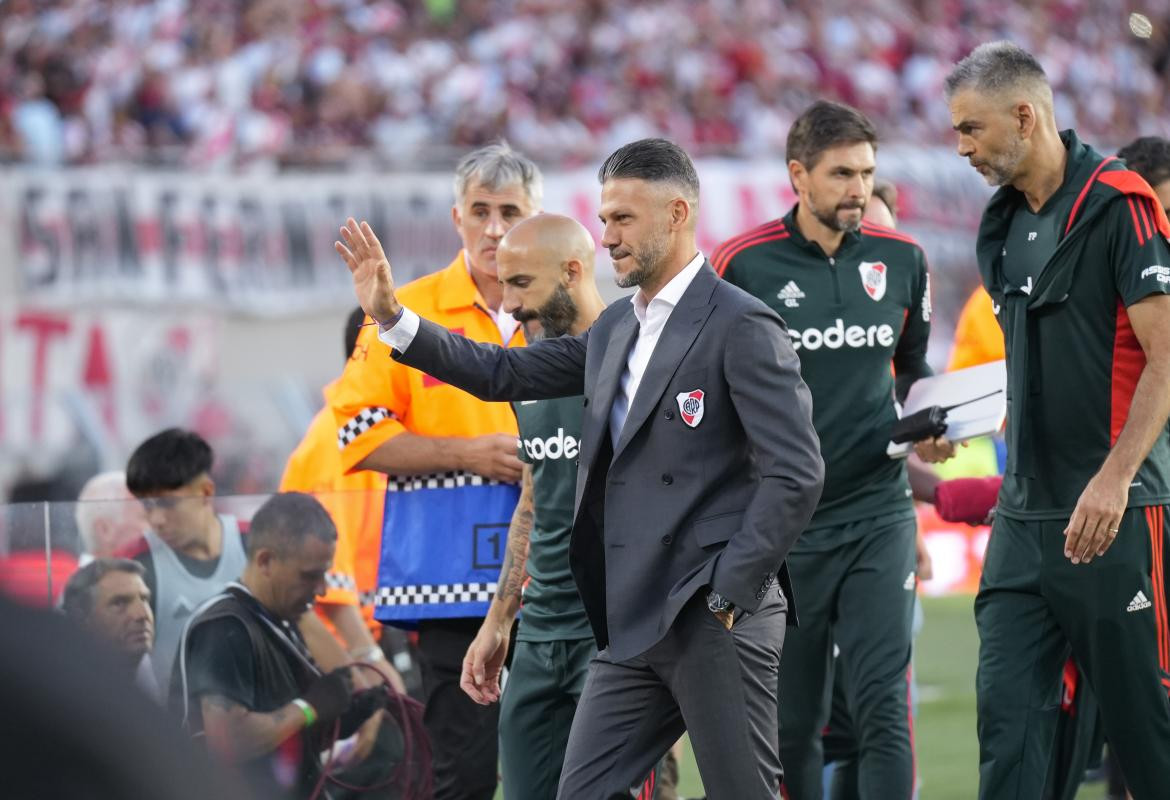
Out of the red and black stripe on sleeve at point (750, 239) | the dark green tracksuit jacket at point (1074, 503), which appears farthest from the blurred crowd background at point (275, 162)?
the dark green tracksuit jacket at point (1074, 503)

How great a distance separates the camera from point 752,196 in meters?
16.1

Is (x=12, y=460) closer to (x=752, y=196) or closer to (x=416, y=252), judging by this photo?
(x=416, y=252)

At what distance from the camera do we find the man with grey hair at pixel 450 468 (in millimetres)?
5562

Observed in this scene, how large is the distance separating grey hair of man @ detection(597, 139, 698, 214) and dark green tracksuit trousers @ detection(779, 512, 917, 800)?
1.59 metres

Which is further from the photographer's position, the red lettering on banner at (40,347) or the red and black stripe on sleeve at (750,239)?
the red lettering on banner at (40,347)

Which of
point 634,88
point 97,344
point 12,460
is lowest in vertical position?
point 12,460

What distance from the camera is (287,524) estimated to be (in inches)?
235

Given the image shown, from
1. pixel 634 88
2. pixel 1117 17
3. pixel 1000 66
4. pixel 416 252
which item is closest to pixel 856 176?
pixel 1000 66

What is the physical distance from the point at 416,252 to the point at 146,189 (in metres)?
2.33

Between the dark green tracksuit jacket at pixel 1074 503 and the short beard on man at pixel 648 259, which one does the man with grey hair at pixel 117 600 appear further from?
the dark green tracksuit jacket at pixel 1074 503

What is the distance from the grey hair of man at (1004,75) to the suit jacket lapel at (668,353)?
3.96 ft

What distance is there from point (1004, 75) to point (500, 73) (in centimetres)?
1371

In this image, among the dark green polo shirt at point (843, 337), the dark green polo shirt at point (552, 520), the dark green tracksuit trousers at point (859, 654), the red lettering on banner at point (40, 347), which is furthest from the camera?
the red lettering on banner at point (40, 347)

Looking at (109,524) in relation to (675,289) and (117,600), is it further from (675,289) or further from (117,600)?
(675,289)
